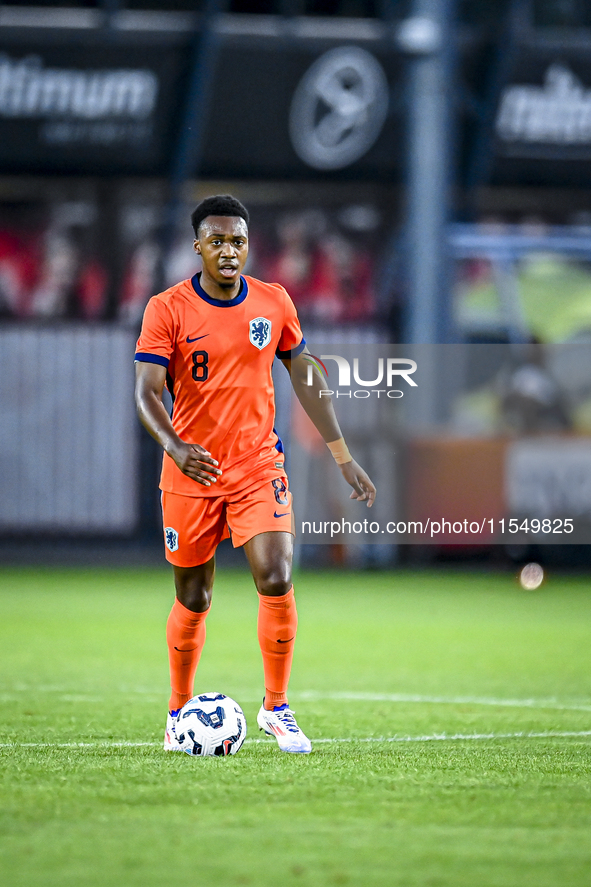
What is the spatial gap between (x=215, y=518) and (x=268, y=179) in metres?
12.7

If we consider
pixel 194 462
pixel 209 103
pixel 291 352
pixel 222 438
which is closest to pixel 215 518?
pixel 222 438

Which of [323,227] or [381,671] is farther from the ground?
[323,227]

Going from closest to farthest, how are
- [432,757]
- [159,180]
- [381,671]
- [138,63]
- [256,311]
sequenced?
[432,757], [256,311], [381,671], [138,63], [159,180]

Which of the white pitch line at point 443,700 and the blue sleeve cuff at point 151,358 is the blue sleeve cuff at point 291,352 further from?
the white pitch line at point 443,700

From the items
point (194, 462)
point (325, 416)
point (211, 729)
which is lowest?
point (211, 729)

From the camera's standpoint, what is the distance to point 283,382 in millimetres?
16953

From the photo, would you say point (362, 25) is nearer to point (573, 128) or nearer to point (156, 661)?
point (573, 128)

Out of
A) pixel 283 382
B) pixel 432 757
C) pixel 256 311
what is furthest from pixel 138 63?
pixel 432 757

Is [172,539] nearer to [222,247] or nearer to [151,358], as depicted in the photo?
[151,358]

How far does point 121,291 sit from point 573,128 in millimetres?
A: 5828

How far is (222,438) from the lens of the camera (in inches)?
219

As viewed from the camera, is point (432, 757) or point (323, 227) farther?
point (323, 227)

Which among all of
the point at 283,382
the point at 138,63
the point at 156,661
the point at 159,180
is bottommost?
the point at 156,661

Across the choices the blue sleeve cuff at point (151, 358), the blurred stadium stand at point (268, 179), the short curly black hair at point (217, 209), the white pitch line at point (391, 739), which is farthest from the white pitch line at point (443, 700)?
the blurred stadium stand at point (268, 179)
